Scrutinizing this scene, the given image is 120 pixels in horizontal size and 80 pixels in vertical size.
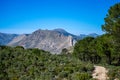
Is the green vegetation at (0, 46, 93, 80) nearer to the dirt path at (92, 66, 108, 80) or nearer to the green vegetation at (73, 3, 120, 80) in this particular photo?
the dirt path at (92, 66, 108, 80)

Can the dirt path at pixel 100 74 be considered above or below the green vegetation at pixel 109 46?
below

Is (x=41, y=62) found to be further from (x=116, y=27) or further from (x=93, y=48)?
(x=93, y=48)

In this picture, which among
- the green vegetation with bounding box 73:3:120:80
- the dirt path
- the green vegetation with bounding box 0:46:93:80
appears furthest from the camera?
the green vegetation with bounding box 73:3:120:80

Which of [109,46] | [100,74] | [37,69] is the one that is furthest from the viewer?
[109,46]

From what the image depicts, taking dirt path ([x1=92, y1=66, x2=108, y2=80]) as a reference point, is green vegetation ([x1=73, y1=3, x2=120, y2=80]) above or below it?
above

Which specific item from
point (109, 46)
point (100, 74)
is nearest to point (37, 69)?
point (100, 74)

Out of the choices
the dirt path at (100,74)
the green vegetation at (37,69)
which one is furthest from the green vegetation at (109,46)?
the green vegetation at (37,69)

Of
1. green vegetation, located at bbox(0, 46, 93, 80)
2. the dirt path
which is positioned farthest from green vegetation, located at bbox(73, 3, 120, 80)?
green vegetation, located at bbox(0, 46, 93, 80)

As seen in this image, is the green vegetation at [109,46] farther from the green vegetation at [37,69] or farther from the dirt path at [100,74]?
the green vegetation at [37,69]

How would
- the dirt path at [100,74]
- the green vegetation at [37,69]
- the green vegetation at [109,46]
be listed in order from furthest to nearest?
the green vegetation at [109,46] → the green vegetation at [37,69] → the dirt path at [100,74]

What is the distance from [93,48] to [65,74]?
35.1 m

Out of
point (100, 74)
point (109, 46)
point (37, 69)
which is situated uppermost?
point (109, 46)

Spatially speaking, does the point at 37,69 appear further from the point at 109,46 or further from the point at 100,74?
the point at 109,46

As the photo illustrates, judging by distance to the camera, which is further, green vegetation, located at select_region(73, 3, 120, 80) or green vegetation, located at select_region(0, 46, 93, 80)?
green vegetation, located at select_region(73, 3, 120, 80)
